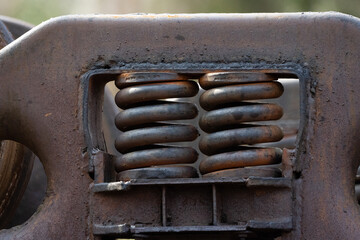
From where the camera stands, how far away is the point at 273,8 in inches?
447

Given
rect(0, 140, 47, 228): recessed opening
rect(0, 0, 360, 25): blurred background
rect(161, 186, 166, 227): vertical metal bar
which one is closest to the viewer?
rect(161, 186, 166, 227): vertical metal bar

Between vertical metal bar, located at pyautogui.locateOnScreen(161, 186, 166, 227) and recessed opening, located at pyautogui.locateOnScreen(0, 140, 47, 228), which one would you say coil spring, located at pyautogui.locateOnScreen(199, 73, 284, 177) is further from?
recessed opening, located at pyautogui.locateOnScreen(0, 140, 47, 228)

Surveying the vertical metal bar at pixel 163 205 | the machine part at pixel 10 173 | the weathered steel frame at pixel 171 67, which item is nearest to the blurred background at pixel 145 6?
the machine part at pixel 10 173

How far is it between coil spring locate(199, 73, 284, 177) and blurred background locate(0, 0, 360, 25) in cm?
873

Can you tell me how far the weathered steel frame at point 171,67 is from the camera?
7.84 feet

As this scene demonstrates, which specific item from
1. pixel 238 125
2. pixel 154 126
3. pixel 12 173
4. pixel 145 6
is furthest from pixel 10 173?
pixel 145 6

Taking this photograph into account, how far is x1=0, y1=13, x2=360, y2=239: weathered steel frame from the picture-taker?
7.84 feet

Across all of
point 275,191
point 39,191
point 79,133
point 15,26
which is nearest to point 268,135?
point 275,191

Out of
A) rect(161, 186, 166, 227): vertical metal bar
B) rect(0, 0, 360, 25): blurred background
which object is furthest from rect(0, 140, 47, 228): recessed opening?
rect(0, 0, 360, 25): blurred background

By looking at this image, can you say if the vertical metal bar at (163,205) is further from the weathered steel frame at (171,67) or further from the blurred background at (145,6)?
the blurred background at (145,6)

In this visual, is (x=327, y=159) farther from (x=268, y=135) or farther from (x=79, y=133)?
(x=79, y=133)

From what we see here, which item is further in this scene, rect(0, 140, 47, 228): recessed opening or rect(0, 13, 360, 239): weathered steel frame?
rect(0, 140, 47, 228): recessed opening

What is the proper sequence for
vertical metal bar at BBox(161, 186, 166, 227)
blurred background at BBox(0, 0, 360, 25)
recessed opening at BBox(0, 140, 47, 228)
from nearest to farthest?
1. vertical metal bar at BBox(161, 186, 166, 227)
2. recessed opening at BBox(0, 140, 47, 228)
3. blurred background at BBox(0, 0, 360, 25)

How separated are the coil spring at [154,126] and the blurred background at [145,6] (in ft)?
28.5
